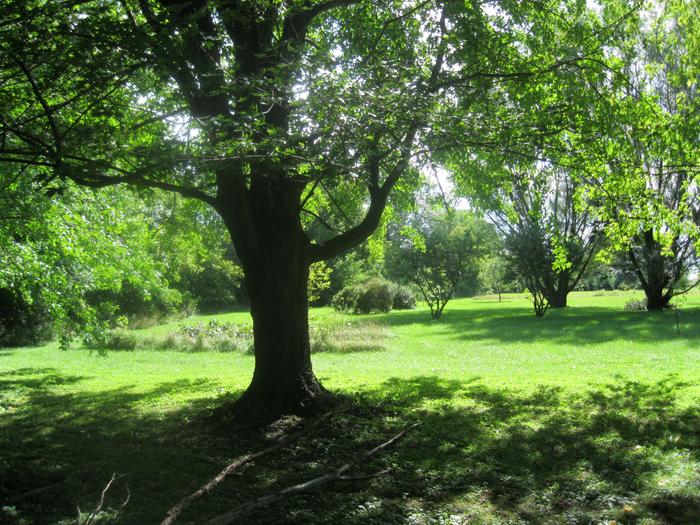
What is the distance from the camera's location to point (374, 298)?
118 feet

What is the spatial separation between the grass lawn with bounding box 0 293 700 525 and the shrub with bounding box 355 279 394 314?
74.8 ft

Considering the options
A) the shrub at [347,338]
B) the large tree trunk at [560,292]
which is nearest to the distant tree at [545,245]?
the large tree trunk at [560,292]

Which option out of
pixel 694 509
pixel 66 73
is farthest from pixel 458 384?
pixel 66 73

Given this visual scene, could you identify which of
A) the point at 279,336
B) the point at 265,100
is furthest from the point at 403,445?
the point at 265,100

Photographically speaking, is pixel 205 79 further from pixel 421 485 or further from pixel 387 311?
pixel 387 311

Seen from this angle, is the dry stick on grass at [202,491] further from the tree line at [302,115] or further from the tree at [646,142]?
the tree at [646,142]

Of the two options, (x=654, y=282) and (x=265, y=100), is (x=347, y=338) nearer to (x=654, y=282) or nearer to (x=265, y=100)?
(x=265, y=100)

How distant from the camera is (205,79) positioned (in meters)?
5.32

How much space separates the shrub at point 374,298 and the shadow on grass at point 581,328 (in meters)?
7.96

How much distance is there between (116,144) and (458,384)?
710 cm

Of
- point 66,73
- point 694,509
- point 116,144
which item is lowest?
point 694,509

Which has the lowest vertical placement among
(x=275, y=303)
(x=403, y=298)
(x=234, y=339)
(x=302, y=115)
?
(x=234, y=339)

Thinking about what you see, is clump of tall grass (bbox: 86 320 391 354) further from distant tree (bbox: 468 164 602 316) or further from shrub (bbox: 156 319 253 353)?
distant tree (bbox: 468 164 602 316)

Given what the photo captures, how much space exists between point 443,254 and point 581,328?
9939 mm
